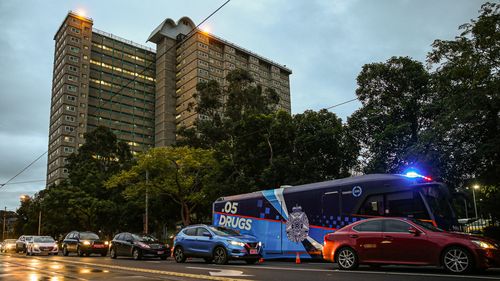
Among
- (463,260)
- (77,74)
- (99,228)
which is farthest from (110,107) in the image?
(463,260)

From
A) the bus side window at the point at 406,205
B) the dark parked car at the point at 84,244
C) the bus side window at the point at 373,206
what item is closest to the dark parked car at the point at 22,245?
the dark parked car at the point at 84,244

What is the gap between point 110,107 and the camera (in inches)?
4464

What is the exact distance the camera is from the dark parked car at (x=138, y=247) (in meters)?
21.8

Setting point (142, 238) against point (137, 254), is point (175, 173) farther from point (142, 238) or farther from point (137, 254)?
point (137, 254)

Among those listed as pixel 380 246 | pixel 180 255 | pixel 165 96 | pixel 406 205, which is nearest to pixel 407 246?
pixel 380 246

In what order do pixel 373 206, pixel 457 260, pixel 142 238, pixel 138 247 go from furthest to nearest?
1. pixel 142 238
2. pixel 138 247
3. pixel 373 206
4. pixel 457 260

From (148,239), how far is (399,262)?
46.7ft

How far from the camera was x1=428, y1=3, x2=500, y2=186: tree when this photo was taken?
57.8 ft

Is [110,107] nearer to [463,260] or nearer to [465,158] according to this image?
[465,158]

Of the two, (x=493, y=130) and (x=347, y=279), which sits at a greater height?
(x=493, y=130)

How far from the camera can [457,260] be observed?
10.8 metres

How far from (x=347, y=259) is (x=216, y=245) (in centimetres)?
554

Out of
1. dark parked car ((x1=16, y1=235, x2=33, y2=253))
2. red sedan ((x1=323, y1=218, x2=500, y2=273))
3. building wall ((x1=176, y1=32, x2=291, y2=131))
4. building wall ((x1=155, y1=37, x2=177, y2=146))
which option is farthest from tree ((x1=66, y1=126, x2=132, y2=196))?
building wall ((x1=155, y1=37, x2=177, y2=146))

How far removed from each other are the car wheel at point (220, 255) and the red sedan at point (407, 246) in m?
4.26
